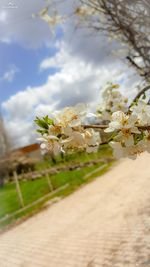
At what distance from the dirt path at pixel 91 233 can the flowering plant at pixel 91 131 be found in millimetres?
3247

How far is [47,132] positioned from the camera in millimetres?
2080

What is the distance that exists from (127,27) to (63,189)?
10502 millimetres

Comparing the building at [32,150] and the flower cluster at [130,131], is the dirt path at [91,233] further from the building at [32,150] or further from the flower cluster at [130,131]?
the building at [32,150]

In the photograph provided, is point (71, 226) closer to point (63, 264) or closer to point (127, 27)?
point (63, 264)

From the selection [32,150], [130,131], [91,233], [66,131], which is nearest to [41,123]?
[66,131]

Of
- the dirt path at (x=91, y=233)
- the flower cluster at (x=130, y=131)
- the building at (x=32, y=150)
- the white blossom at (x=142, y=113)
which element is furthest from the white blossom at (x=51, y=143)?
the building at (x=32, y=150)

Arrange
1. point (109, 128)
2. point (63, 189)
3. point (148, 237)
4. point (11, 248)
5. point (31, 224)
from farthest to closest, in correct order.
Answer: point (63, 189) → point (31, 224) → point (11, 248) → point (148, 237) → point (109, 128)

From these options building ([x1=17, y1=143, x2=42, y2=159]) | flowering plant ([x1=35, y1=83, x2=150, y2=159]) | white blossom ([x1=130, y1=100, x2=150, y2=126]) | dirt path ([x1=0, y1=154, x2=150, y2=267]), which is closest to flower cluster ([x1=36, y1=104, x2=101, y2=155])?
flowering plant ([x1=35, y1=83, x2=150, y2=159])

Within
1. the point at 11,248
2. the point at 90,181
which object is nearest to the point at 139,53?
the point at 11,248

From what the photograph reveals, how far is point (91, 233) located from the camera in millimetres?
7398

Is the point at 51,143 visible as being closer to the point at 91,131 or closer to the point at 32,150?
the point at 91,131

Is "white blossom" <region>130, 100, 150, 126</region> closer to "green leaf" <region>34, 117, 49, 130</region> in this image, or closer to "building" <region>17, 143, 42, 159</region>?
"green leaf" <region>34, 117, 49, 130</region>

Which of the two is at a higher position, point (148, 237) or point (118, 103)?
point (118, 103)

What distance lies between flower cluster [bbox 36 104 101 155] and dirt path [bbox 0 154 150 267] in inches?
132
